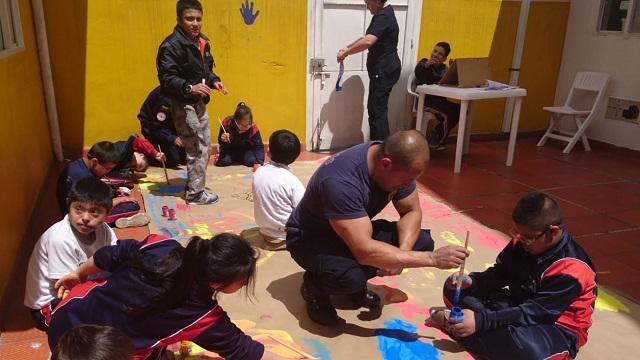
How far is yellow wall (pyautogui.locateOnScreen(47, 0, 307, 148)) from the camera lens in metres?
4.96

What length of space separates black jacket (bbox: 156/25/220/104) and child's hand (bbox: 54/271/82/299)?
1.95m

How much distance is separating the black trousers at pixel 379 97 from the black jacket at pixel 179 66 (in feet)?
7.13

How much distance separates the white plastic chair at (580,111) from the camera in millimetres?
6387

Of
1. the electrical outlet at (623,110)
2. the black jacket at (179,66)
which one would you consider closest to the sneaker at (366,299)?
the black jacket at (179,66)

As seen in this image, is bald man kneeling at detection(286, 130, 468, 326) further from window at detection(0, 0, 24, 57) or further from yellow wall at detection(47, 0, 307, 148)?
yellow wall at detection(47, 0, 307, 148)

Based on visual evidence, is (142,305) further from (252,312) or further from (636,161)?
(636,161)

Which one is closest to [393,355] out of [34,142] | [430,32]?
[34,142]

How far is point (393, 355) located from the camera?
2320mm

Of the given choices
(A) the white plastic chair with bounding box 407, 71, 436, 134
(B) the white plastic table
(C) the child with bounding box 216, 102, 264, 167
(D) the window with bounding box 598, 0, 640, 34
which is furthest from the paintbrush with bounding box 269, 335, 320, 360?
(D) the window with bounding box 598, 0, 640, 34

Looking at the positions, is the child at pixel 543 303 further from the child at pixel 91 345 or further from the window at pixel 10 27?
the window at pixel 10 27

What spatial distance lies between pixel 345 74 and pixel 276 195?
3160 mm

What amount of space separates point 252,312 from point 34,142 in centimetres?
258

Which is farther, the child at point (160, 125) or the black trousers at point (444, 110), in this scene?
the black trousers at point (444, 110)

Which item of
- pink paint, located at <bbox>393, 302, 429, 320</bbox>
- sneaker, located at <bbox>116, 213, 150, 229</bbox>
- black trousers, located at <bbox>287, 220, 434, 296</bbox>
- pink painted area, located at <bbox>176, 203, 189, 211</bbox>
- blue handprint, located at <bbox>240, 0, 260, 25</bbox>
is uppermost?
blue handprint, located at <bbox>240, 0, 260, 25</bbox>
